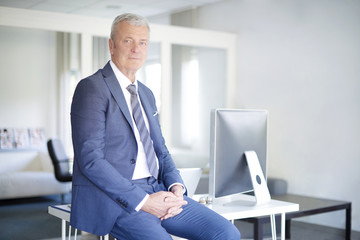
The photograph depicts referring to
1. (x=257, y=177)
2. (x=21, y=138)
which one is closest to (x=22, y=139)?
(x=21, y=138)

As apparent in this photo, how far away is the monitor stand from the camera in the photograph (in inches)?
107

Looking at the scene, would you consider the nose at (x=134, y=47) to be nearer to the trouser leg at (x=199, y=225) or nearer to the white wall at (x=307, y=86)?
the trouser leg at (x=199, y=225)

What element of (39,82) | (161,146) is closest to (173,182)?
(161,146)

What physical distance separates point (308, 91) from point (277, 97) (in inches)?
18.2

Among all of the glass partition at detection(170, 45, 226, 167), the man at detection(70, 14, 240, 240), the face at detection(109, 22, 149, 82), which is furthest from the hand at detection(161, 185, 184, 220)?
the glass partition at detection(170, 45, 226, 167)

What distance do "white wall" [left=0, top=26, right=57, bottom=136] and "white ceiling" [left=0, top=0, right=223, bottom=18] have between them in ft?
1.29

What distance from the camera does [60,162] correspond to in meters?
6.23

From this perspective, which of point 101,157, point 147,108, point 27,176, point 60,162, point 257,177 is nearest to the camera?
point 101,157

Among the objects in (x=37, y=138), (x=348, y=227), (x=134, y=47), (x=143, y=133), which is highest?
(x=134, y=47)

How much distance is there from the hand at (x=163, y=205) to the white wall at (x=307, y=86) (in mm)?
3419

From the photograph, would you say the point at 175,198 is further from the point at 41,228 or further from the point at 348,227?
the point at 41,228

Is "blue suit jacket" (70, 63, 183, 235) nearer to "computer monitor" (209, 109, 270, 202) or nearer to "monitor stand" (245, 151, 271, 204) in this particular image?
"computer monitor" (209, 109, 270, 202)

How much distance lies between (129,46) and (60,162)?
4409 millimetres

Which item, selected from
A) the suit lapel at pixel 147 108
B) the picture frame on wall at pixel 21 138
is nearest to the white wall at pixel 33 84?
the picture frame on wall at pixel 21 138
